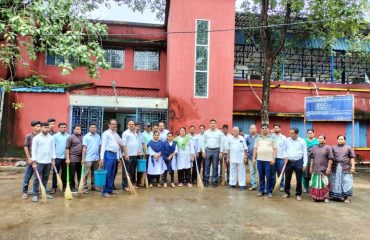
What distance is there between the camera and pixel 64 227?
17.2 ft

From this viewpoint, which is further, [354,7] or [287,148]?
[354,7]

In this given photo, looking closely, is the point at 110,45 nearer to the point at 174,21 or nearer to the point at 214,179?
the point at 174,21

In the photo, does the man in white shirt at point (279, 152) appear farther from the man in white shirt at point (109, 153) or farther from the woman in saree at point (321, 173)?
the man in white shirt at point (109, 153)

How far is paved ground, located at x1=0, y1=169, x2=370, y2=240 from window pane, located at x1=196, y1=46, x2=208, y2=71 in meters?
6.51

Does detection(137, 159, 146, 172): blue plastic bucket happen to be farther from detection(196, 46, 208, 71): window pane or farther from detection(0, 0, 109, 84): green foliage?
detection(196, 46, 208, 71): window pane

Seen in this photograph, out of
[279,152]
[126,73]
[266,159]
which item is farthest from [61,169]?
[126,73]

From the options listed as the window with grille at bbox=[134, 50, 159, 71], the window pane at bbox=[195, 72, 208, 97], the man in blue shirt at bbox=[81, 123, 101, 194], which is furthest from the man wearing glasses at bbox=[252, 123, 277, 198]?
the window with grille at bbox=[134, 50, 159, 71]

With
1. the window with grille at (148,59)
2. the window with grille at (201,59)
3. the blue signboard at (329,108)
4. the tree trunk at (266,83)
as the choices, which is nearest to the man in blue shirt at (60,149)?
the window with grille at (201,59)

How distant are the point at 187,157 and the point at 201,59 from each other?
5.69 meters

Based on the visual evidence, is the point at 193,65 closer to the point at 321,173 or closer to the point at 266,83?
the point at 266,83

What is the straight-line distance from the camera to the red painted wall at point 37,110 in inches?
503

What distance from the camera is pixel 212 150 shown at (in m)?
8.98

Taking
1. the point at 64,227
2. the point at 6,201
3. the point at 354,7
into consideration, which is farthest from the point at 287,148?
→ the point at 354,7

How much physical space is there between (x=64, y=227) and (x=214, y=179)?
456 cm
